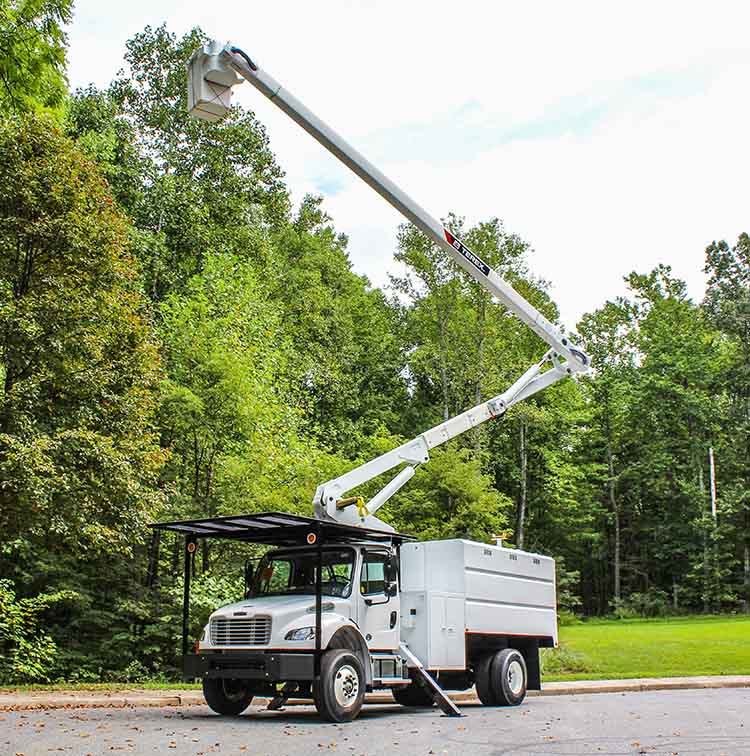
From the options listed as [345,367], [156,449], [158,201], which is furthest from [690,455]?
[156,449]

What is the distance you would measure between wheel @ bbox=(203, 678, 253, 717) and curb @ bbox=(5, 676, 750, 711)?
121 centimetres

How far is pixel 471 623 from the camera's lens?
13.6 m

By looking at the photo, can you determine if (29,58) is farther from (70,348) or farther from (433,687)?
(433,687)

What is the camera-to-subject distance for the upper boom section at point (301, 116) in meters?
11.2

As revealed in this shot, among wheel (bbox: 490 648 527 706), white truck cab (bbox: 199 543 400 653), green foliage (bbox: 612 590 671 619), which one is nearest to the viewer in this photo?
white truck cab (bbox: 199 543 400 653)

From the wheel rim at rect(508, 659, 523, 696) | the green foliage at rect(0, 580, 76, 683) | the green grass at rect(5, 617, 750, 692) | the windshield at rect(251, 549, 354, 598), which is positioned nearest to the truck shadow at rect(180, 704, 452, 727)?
the wheel rim at rect(508, 659, 523, 696)

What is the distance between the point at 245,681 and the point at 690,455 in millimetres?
46008

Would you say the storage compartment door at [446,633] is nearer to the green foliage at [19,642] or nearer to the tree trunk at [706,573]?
the green foliage at [19,642]

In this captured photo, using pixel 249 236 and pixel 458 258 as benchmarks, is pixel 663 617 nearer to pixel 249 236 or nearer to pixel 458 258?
pixel 249 236

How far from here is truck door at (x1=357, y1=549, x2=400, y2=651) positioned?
12.7 meters

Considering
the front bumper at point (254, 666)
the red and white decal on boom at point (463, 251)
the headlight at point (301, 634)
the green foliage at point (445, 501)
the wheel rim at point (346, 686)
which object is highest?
the red and white decal on boom at point (463, 251)

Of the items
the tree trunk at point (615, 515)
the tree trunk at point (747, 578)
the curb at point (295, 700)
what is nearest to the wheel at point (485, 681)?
the curb at point (295, 700)

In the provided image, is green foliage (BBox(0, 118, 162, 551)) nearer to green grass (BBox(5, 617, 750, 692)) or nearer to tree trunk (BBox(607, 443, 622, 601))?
green grass (BBox(5, 617, 750, 692))

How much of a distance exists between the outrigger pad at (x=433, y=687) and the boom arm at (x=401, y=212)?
1976mm
